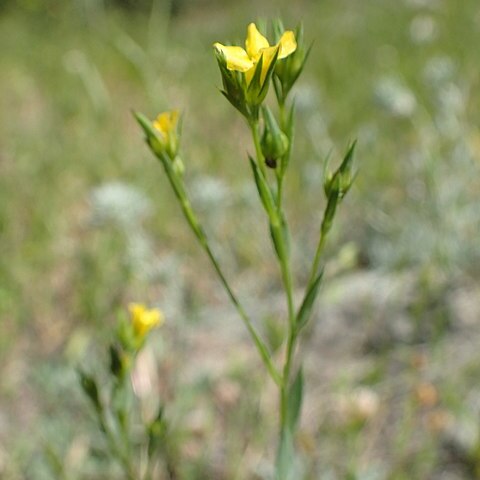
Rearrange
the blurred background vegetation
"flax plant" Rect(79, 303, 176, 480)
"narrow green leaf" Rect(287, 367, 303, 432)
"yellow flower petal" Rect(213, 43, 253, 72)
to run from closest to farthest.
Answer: "yellow flower petal" Rect(213, 43, 253, 72) → "narrow green leaf" Rect(287, 367, 303, 432) → "flax plant" Rect(79, 303, 176, 480) → the blurred background vegetation

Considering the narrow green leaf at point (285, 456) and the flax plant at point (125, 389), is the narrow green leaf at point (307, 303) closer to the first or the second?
the narrow green leaf at point (285, 456)

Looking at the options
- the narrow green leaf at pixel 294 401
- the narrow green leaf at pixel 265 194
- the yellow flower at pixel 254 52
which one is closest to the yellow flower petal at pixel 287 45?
the yellow flower at pixel 254 52

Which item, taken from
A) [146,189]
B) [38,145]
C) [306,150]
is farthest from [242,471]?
[38,145]

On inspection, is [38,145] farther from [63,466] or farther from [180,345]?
[63,466]

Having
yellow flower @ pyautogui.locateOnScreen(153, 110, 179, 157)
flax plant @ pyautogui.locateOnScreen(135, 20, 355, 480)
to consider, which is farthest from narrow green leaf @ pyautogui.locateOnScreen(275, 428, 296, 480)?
yellow flower @ pyautogui.locateOnScreen(153, 110, 179, 157)

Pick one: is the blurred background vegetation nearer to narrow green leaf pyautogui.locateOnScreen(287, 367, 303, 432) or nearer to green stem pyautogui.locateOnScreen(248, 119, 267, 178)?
green stem pyautogui.locateOnScreen(248, 119, 267, 178)

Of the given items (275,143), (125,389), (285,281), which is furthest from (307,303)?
(125,389)
